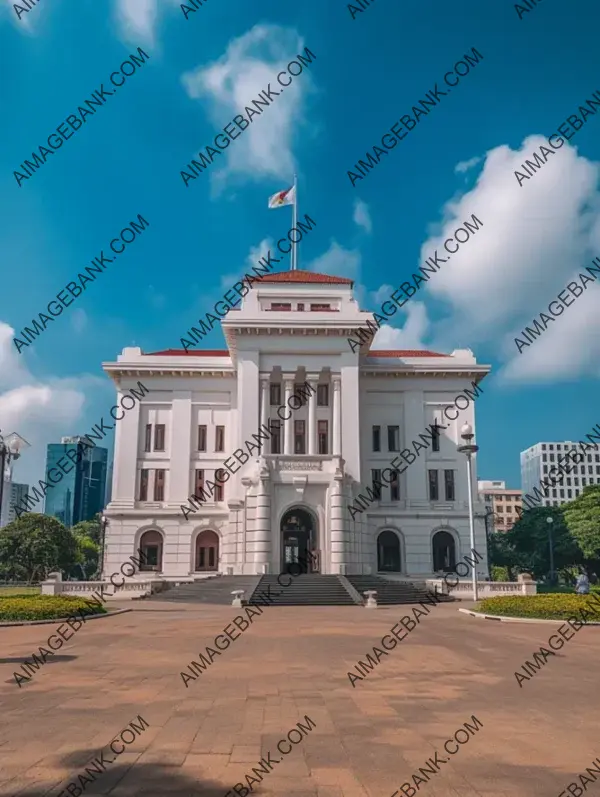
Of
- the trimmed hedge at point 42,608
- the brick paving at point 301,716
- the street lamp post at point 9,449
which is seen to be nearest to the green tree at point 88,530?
the trimmed hedge at point 42,608

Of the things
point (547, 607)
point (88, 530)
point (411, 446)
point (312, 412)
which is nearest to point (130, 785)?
point (547, 607)

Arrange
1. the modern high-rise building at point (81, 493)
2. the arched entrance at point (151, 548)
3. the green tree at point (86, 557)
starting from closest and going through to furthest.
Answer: the arched entrance at point (151, 548) < the green tree at point (86, 557) < the modern high-rise building at point (81, 493)

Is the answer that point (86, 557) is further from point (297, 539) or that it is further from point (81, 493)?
point (297, 539)

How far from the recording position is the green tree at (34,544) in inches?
2499

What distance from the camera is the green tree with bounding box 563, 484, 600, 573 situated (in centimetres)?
5184

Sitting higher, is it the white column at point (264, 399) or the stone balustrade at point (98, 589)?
the white column at point (264, 399)

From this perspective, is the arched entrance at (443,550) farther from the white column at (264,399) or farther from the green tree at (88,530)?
the green tree at (88,530)

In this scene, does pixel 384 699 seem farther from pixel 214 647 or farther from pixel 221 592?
pixel 221 592

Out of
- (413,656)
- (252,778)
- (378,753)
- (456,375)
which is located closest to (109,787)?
(252,778)

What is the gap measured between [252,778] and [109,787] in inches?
50.2

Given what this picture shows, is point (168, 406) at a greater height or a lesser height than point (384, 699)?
greater

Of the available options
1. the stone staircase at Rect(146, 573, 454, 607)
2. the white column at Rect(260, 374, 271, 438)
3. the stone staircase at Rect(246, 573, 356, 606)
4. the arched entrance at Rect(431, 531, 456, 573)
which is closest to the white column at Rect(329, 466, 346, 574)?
the stone staircase at Rect(146, 573, 454, 607)

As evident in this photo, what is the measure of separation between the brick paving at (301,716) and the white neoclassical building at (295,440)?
79.5ft

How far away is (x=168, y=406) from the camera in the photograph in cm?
4531
